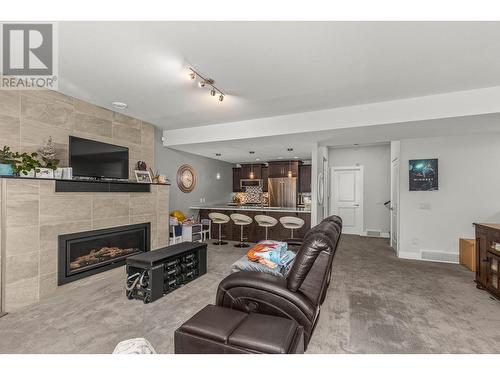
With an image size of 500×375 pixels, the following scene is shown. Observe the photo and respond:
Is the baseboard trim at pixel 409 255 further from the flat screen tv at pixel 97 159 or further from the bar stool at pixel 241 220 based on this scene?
the flat screen tv at pixel 97 159

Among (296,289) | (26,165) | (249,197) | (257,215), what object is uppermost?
(26,165)

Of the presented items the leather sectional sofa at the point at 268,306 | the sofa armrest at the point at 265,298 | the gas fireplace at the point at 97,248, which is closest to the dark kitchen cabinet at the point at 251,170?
the gas fireplace at the point at 97,248

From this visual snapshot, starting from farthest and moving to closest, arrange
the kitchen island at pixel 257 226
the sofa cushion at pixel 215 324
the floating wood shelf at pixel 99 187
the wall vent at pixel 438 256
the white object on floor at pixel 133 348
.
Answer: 1. the kitchen island at pixel 257 226
2. the wall vent at pixel 438 256
3. the floating wood shelf at pixel 99 187
4. the sofa cushion at pixel 215 324
5. the white object on floor at pixel 133 348

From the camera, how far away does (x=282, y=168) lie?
790 centimetres

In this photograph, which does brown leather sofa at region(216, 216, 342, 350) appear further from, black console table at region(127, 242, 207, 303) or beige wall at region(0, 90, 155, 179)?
beige wall at region(0, 90, 155, 179)

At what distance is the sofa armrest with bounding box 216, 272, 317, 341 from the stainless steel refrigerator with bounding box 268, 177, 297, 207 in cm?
582

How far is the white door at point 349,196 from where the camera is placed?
23.4 feet

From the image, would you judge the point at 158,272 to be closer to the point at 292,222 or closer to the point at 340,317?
the point at 340,317

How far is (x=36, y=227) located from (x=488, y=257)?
554 cm

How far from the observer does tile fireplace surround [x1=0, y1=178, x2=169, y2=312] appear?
258 cm

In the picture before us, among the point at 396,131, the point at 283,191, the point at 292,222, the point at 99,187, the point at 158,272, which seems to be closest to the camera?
the point at 158,272

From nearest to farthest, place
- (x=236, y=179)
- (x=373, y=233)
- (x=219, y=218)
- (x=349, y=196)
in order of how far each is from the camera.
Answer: (x=219, y=218) < (x=373, y=233) < (x=349, y=196) < (x=236, y=179)

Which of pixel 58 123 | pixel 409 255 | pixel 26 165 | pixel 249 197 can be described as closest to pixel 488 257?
pixel 409 255

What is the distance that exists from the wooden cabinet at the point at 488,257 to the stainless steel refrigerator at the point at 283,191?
468cm
